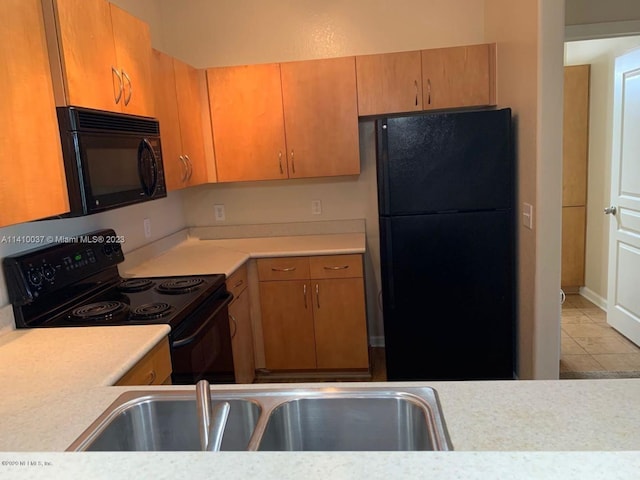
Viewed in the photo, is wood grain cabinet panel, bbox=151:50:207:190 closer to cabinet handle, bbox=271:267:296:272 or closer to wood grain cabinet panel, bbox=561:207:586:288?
cabinet handle, bbox=271:267:296:272

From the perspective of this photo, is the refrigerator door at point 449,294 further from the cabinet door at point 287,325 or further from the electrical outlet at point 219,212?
the electrical outlet at point 219,212

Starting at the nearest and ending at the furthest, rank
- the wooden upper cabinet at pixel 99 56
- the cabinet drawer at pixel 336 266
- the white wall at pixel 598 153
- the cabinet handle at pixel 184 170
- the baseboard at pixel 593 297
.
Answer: the wooden upper cabinet at pixel 99 56, the cabinet handle at pixel 184 170, the cabinet drawer at pixel 336 266, the white wall at pixel 598 153, the baseboard at pixel 593 297

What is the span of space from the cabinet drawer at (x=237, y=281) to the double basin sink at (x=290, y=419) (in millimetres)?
1508

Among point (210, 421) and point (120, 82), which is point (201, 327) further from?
point (210, 421)

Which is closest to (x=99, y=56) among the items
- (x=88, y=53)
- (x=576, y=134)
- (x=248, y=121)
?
(x=88, y=53)

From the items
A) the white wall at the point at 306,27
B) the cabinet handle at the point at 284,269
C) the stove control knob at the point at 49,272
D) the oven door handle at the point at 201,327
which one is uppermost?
the white wall at the point at 306,27

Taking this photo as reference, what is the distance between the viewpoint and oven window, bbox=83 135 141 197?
5.88 ft

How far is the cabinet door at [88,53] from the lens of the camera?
5.47 feet

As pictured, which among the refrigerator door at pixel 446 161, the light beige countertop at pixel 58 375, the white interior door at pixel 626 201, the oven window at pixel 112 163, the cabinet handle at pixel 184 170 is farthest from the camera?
the white interior door at pixel 626 201

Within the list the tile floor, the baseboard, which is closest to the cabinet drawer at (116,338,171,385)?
the tile floor

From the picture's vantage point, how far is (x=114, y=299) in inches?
87.7

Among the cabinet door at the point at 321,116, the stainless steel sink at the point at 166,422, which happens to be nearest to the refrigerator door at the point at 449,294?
the cabinet door at the point at 321,116

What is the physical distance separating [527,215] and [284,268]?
141cm

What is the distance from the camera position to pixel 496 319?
2.78 metres
